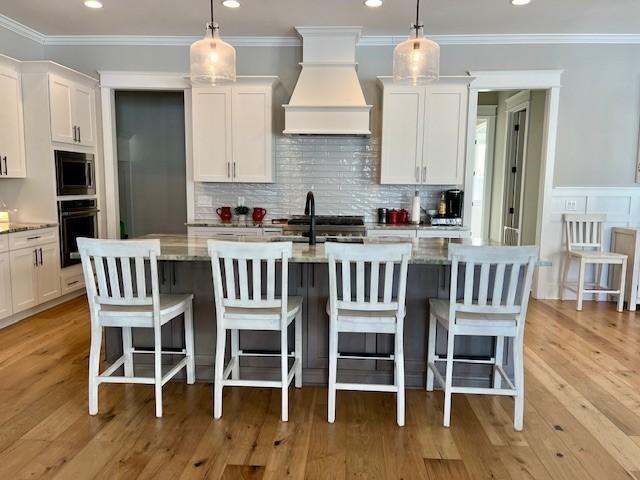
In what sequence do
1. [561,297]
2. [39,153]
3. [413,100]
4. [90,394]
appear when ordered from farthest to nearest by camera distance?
[561,297] < [413,100] < [39,153] < [90,394]

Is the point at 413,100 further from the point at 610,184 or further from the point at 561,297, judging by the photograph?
the point at 561,297

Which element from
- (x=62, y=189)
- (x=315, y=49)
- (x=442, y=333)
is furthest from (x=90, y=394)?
(x=315, y=49)

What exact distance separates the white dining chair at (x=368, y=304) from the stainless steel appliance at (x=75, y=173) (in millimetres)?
3515

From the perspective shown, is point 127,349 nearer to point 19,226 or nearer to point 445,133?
point 19,226

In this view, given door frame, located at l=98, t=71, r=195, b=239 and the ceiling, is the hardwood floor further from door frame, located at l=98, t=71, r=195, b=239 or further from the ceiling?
the ceiling

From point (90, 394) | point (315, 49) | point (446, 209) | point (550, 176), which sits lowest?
point (90, 394)

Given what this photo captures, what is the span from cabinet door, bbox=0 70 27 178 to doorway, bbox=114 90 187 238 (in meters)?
2.00

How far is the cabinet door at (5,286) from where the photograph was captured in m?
3.88

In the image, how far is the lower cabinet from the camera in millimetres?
4062

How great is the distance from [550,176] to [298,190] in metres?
2.80

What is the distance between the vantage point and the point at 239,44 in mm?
5086

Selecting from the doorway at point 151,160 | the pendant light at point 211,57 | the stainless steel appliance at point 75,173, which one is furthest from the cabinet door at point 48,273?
the pendant light at point 211,57

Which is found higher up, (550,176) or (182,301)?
(550,176)

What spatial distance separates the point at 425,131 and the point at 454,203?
86cm
